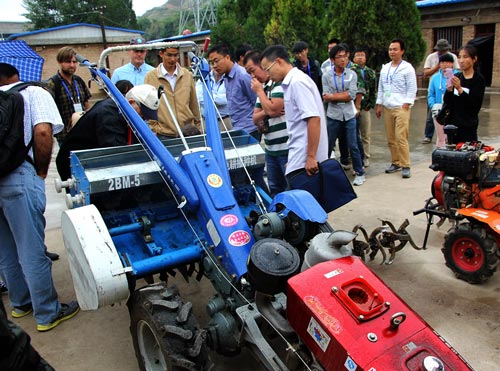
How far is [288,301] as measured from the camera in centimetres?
214

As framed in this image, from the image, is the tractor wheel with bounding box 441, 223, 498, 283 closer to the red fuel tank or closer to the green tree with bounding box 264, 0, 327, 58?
the red fuel tank

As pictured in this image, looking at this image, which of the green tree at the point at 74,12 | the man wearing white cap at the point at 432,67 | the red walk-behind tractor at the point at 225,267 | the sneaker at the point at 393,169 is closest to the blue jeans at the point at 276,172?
the red walk-behind tractor at the point at 225,267

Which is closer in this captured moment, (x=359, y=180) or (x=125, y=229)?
(x=125, y=229)

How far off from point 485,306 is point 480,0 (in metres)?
16.7

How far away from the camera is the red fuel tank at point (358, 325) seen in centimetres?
181

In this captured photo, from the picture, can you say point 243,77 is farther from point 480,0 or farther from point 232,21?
point 232,21

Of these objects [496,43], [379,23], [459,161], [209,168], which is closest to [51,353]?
[209,168]

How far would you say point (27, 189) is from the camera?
3.29 metres

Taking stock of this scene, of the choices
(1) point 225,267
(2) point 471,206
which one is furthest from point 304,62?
(1) point 225,267

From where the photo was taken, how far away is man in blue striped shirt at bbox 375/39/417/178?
6410mm

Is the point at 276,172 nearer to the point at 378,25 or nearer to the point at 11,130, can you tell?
the point at 11,130

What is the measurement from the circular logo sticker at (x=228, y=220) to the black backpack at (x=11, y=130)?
154 centimetres

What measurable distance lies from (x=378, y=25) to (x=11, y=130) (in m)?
13.4

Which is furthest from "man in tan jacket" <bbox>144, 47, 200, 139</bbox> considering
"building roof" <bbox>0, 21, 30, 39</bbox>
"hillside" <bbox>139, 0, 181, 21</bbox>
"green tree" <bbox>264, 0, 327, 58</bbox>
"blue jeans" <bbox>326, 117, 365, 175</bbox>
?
"hillside" <bbox>139, 0, 181, 21</bbox>
